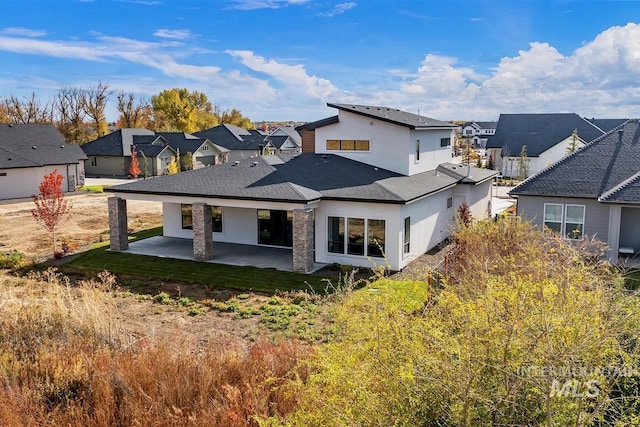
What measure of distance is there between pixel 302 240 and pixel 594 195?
11579 millimetres

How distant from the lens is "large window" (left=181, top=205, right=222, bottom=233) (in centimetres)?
2358

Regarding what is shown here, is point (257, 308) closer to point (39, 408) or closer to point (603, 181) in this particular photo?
point (39, 408)

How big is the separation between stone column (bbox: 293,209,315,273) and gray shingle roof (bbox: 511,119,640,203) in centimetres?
901

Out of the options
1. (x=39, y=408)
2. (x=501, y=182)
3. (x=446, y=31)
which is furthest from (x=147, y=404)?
(x=501, y=182)

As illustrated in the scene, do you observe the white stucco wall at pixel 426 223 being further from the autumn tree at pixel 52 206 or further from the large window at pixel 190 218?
the autumn tree at pixel 52 206

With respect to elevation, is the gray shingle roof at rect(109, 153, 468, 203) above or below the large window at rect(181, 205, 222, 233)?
above

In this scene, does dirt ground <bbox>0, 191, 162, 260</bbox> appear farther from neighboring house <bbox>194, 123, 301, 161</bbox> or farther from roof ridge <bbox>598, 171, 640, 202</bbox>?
neighboring house <bbox>194, 123, 301, 161</bbox>

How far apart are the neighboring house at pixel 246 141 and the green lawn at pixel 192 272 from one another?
3953 centimetres

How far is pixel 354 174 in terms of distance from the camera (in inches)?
854

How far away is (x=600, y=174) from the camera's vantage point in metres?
20.9

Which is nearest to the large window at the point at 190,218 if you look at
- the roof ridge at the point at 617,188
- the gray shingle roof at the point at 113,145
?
the roof ridge at the point at 617,188

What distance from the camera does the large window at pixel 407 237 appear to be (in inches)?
765

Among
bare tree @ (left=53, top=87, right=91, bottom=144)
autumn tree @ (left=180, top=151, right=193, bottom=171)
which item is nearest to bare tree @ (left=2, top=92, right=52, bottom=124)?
bare tree @ (left=53, top=87, right=91, bottom=144)

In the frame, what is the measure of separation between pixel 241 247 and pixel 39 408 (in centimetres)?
1452
